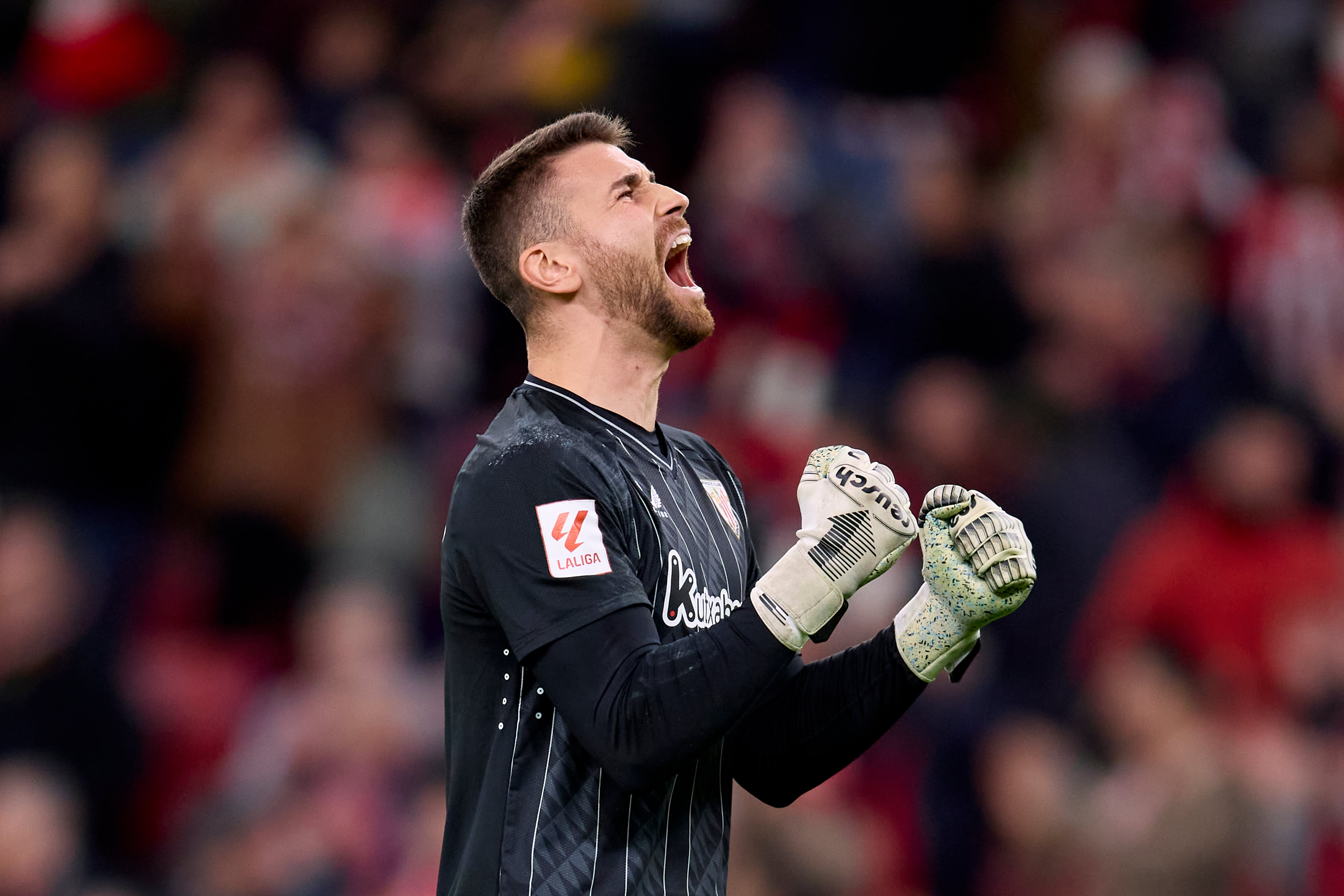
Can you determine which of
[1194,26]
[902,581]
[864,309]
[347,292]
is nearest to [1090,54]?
[1194,26]

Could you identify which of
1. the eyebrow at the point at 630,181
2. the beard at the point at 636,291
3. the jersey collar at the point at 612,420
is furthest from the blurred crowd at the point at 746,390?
the eyebrow at the point at 630,181

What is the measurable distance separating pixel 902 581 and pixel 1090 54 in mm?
3634

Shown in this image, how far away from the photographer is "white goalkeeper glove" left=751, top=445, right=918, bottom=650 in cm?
253

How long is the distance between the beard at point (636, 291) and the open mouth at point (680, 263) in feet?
0.33

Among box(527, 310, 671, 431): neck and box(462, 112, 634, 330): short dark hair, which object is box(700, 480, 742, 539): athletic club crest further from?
box(462, 112, 634, 330): short dark hair

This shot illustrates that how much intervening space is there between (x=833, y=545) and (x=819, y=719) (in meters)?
0.57

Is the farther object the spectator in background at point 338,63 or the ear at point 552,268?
the spectator in background at point 338,63

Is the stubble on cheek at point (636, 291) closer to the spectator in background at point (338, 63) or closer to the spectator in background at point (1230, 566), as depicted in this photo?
the spectator in background at point (1230, 566)

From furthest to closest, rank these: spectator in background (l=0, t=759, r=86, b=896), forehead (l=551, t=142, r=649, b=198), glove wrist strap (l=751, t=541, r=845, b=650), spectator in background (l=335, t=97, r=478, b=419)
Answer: spectator in background (l=335, t=97, r=478, b=419) → spectator in background (l=0, t=759, r=86, b=896) → forehead (l=551, t=142, r=649, b=198) → glove wrist strap (l=751, t=541, r=845, b=650)

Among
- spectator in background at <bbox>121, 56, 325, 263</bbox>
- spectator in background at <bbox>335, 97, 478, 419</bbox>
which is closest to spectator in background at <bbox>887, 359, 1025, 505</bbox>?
spectator in background at <bbox>335, 97, 478, 419</bbox>

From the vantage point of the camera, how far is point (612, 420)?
303 cm

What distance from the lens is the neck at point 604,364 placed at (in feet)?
10.1

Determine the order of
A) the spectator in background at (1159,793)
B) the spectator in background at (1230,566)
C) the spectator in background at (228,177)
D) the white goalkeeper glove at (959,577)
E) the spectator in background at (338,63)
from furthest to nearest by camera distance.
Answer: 1. the spectator in background at (338,63)
2. the spectator in background at (228,177)
3. the spectator in background at (1230,566)
4. the spectator in background at (1159,793)
5. the white goalkeeper glove at (959,577)

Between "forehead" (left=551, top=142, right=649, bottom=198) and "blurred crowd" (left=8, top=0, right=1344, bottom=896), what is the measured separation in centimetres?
341
